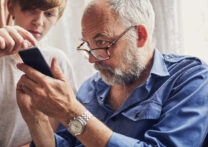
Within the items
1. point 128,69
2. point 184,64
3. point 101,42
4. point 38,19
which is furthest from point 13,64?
point 184,64

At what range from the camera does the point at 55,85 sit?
3.24 feet

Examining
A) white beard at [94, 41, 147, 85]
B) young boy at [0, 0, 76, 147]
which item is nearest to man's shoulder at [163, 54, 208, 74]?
white beard at [94, 41, 147, 85]

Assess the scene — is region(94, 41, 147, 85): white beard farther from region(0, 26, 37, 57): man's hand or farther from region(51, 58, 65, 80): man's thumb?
region(0, 26, 37, 57): man's hand

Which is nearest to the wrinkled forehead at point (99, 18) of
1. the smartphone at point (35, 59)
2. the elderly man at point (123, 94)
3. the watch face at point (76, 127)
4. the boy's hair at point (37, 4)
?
the elderly man at point (123, 94)

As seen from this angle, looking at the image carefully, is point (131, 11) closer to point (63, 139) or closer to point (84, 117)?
point (84, 117)

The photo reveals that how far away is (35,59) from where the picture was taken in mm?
957

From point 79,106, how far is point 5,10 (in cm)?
92

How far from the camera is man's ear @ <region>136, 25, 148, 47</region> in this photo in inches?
48.7

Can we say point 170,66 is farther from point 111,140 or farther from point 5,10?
point 5,10

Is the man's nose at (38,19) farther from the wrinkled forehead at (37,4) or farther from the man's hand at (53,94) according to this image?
the man's hand at (53,94)

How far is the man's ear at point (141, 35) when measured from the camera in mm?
1237

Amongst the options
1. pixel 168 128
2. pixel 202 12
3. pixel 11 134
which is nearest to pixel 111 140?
pixel 168 128

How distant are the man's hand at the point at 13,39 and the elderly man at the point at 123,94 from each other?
8cm

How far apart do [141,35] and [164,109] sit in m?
0.37
